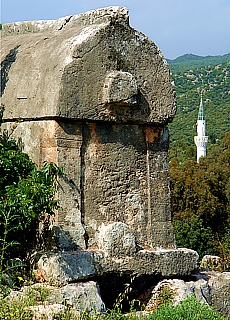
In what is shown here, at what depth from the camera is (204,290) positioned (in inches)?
237

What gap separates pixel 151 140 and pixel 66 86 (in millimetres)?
1176

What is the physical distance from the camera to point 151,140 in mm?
6199

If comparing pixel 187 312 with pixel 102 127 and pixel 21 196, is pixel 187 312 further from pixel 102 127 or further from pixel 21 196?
pixel 102 127

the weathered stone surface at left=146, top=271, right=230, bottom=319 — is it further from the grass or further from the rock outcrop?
the grass

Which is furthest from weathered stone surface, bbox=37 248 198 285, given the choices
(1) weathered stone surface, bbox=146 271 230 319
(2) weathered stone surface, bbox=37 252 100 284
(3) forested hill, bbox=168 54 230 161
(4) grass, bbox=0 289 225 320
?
(3) forested hill, bbox=168 54 230 161

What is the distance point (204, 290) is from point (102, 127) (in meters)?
1.81

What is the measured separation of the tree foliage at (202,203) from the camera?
26578 mm

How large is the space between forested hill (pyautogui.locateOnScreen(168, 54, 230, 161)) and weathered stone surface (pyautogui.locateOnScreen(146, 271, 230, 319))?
38.0m

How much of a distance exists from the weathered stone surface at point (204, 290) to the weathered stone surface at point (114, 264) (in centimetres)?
13

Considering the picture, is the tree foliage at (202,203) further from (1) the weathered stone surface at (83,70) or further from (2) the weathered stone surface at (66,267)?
(2) the weathered stone surface at (66,267)

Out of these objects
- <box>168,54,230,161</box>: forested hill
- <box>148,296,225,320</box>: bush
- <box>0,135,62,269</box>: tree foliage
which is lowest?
<box>148,296,225,320</box>: bush

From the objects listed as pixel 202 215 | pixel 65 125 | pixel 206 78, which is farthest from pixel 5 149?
pixel 206 78

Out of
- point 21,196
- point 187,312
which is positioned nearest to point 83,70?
point 21,196

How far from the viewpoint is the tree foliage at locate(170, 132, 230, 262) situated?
26.6 m
